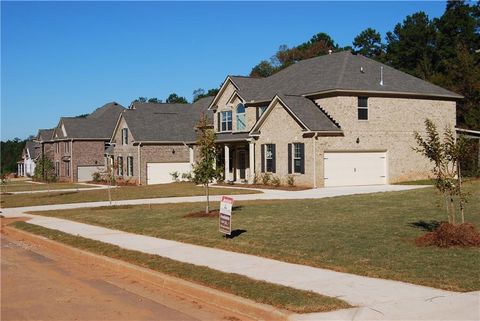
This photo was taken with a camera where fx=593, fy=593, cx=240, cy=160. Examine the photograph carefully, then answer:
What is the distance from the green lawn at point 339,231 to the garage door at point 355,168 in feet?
30.3

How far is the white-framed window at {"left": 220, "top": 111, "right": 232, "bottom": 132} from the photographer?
140ft

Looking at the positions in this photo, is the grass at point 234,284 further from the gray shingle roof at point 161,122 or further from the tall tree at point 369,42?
the tall tree at point 369,42

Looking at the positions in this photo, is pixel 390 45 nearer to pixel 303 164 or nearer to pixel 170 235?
pixel 303 164

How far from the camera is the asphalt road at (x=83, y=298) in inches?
321

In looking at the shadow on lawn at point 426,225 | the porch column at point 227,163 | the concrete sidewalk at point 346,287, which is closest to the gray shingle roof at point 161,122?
the porch column at point 227,163

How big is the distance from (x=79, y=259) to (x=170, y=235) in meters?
2.68

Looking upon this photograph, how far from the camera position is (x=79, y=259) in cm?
1340

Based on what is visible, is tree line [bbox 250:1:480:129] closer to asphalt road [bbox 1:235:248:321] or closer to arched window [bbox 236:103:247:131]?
arched window [bbox 236:103:247:131]

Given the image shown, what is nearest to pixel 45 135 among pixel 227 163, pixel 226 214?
pixel 227 163

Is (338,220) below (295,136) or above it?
below

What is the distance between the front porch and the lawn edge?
84.9 ft

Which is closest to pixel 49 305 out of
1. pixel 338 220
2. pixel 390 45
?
pixel 338 220

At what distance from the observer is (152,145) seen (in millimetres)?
49000

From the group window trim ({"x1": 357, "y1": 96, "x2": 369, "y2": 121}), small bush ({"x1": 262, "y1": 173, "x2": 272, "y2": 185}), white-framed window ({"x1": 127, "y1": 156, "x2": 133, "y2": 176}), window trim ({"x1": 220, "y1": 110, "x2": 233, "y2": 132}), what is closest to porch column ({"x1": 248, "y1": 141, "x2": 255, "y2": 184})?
small bush ({"x1": 262, "y1": 173, "x2": 272, "y2": 185})
